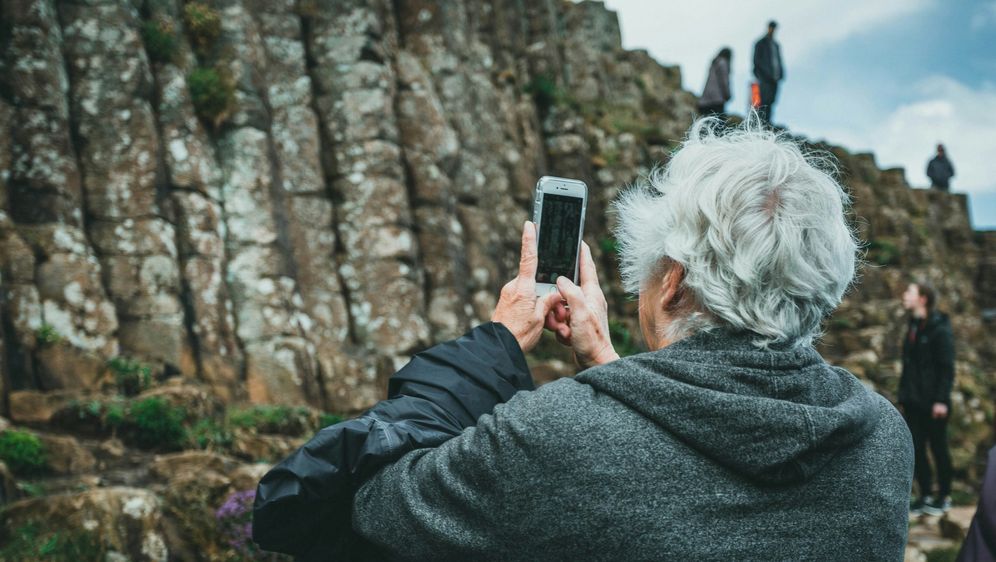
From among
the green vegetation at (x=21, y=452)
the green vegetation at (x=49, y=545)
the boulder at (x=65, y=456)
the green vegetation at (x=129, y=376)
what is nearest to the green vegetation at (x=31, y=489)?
the green vegetation at (x=21, y=452)

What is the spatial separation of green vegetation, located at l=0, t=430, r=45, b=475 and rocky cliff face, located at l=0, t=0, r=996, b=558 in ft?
1.62

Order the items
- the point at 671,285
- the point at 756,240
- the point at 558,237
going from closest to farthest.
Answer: the point at 756,240 → the point at 671,285 → the point at 558,237

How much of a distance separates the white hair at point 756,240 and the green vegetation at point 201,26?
10684 mm

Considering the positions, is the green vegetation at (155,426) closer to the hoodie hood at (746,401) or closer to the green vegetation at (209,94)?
the green vegetation at (209,94)

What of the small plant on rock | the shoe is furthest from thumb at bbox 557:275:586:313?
the shoe

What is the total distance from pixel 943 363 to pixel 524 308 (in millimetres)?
8320

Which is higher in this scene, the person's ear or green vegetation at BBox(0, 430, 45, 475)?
the person's ear

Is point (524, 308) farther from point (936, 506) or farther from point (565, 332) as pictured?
point (936, 506)

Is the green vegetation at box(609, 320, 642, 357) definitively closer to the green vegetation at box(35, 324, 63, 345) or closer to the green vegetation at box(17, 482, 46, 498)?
the green vegetation at box(35, 324, 63, 345)

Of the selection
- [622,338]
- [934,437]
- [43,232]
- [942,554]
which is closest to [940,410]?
[934,437]

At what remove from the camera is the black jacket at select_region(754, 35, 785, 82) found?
18.8m

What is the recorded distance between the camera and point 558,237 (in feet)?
8.42

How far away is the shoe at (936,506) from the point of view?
384 inches

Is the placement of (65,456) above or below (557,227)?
below
